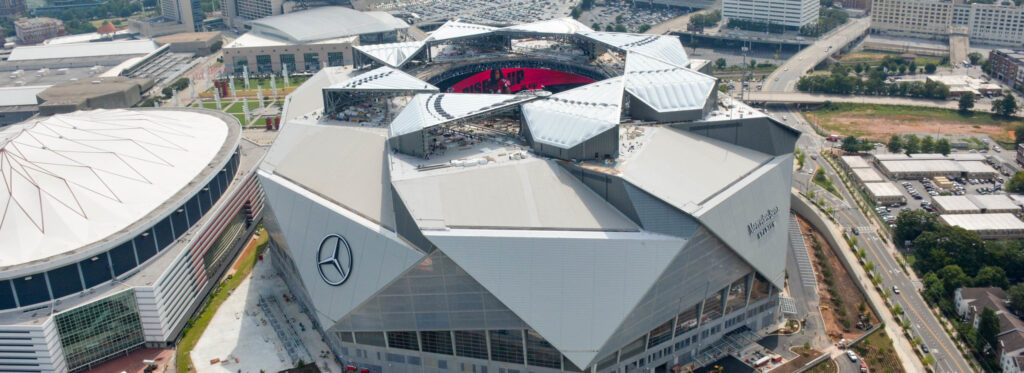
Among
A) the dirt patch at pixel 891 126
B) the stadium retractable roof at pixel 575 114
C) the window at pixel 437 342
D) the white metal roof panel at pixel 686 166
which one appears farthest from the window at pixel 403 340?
the dirt patch at pixel 891 126

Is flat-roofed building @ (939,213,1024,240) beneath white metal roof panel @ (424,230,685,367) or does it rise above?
beneath

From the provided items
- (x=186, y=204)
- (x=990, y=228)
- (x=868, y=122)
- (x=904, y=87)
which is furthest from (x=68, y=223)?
(x=904, y=87)

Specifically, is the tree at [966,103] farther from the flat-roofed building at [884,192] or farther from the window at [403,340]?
the window at [403,340]

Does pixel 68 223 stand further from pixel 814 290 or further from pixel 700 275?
pixel 814 290

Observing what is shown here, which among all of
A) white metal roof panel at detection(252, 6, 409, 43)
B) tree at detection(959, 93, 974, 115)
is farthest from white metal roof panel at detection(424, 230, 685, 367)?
white metal roof panel at detection(252, 6, 409, 43)

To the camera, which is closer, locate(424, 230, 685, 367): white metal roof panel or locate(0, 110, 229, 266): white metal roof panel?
locate(424, 230, 685, 367): white metal roof panel

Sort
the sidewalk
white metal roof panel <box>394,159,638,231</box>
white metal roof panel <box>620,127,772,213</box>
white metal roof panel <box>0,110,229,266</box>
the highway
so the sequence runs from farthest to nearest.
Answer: white metal roof panel <box>0,110,229,266</box>, the highway, the sidewalk, white metal roof panel <box>620,127,772,213</box>, white metal roof panel <box>394,159,638,231</box>

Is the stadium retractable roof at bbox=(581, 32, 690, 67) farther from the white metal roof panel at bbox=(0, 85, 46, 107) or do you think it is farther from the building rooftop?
the white metal roof panel at bbox=(0, 85, 46, 107)
